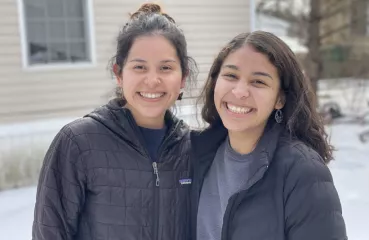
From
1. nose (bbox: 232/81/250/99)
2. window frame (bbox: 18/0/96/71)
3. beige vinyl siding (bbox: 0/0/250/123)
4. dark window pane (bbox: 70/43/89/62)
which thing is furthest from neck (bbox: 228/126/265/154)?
dark window pane (bbox: 70/43/89/62)

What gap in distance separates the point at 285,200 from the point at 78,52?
625 cm

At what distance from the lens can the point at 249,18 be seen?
8758mm

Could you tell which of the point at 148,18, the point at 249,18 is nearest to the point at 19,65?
the point at 249,18

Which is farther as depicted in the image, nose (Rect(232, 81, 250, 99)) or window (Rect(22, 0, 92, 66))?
window (Rect(22, 0, 92, 66))

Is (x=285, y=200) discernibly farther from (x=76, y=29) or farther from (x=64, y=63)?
(x=76, y=29)

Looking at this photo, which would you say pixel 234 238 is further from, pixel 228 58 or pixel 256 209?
pixel 228 58

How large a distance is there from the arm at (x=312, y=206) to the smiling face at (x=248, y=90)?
0.26 meters

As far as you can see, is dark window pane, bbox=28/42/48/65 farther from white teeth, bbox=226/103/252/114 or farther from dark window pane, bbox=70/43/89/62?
white teeth, bbox=226/103/252/114

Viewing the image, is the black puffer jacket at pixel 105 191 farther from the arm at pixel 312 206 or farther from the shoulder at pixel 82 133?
the arm at pixel 312 206

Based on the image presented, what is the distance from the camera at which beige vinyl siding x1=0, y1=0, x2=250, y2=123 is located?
669 cm

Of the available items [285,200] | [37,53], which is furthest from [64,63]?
[285,200]

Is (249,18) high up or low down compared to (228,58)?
up

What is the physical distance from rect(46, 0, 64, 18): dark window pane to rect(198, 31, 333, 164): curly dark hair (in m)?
5.72

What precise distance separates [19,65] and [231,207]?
5784mm
